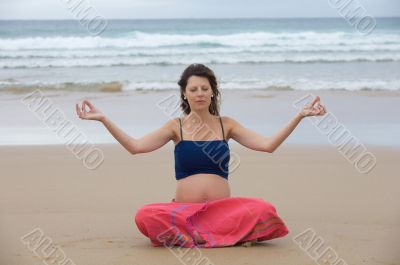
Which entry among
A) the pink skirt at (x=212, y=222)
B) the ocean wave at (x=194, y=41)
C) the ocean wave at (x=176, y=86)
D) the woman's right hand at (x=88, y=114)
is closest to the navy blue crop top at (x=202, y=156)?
the pink skirt at (x=212, y=222)

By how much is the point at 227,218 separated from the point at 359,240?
3.25 ft

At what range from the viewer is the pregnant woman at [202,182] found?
5.02m

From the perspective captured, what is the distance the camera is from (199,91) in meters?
5.22

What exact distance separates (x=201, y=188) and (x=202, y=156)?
0.73 feet

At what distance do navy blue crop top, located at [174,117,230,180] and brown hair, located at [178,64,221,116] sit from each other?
340mm

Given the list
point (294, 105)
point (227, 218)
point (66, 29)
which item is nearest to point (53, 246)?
point (227, 218)

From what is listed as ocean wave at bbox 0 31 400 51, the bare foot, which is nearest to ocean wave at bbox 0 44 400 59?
ocean wave at bbox 0 31 400 51

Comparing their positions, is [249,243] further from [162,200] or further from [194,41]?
[194,41]

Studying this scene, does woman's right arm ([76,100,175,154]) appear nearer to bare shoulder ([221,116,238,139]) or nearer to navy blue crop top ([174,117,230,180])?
navy blue crop top ([174,117,230,180])

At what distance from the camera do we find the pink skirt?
197 inches

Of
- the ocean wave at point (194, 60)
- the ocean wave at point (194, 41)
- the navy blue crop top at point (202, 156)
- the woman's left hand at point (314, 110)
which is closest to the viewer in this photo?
the woman's left hand at point (314, 110)

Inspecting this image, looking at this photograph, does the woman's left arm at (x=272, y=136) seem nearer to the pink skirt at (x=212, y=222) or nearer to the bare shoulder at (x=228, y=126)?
the bare shoulder at (x=228, y=126)

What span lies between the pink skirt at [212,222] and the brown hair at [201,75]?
0.73m

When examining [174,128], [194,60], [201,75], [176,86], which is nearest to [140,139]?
[174,128]
